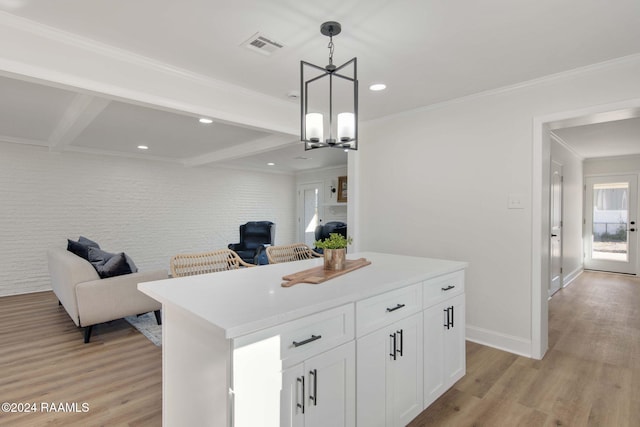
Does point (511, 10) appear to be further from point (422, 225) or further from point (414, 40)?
point (422, 225)

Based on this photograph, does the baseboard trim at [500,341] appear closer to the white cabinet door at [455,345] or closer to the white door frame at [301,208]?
the white cabinet door at [455,345]

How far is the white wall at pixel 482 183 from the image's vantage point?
2727 millimetres

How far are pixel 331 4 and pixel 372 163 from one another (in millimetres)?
2329

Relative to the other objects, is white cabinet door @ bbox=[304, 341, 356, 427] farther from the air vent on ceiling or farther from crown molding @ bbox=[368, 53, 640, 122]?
crown molding @ bbox=[368, 53, 640, 122]

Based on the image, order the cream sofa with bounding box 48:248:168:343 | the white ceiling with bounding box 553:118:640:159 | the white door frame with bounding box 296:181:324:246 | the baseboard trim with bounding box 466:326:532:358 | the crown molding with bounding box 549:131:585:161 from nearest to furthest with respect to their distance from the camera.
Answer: the baseboard trim with bounding box 466:326:532:358 → the cream sofa with bounding box 48:248:168:343 → the white ceiling with bounding box 553:118:640:159 → the crown molding with bounding box 549:131:585:161 → the white door frame with bounding box 296:181:324:246

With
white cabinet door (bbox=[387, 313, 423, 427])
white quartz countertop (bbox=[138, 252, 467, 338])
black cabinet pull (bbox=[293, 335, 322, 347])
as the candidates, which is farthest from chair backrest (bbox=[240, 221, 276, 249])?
black cabinet pull (bbox=[293, 335, 322, 347])

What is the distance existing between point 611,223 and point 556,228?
2782mm

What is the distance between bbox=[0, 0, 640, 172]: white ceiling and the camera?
1810mm

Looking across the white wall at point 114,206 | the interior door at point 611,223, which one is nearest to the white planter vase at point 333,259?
the white wall at point 114,206

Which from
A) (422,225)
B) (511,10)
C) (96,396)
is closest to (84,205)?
(96,396)

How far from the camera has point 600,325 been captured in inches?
140

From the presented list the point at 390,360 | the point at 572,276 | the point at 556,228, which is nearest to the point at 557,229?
the point at 556,228

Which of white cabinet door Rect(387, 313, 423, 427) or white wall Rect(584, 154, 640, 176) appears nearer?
white cabinet door Rect(387, 313, 423, 427)

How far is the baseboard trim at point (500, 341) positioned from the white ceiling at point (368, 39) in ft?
7.42
